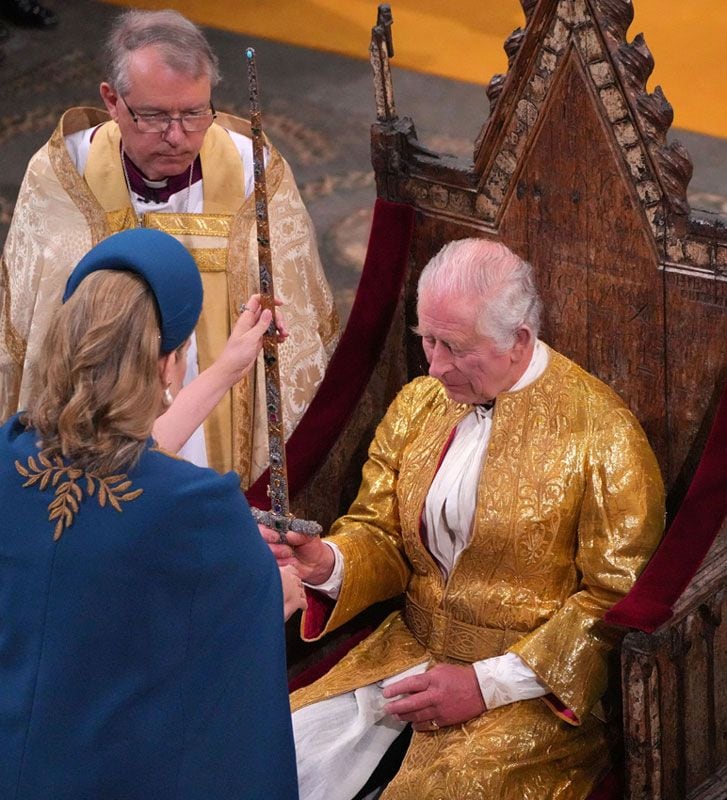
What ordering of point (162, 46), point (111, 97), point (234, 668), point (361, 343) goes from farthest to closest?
point (361, 343) → point (111, 97) → point (162, 46) → point (234, 668)

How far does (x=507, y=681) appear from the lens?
294 centimetres

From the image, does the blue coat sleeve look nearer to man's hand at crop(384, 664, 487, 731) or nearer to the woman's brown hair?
the woman's brown hair

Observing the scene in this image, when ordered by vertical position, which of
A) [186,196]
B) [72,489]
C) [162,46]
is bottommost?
[72,489]

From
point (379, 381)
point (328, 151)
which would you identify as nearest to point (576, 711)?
point (379, 381)

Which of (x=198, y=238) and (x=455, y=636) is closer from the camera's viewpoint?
(x=455, y=636)

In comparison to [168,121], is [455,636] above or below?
below

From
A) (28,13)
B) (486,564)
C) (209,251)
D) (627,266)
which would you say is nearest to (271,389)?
(486,564)

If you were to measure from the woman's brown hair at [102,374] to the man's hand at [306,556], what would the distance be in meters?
0.81

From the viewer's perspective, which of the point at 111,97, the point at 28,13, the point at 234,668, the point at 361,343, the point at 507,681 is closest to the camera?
the point at 234,668

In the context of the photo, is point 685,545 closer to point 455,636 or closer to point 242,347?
point 455,636

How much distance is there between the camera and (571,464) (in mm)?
3023

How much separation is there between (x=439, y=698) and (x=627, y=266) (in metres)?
0.95

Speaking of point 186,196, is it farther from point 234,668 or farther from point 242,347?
point 234,668

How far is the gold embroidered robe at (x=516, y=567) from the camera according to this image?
9.55 ft
